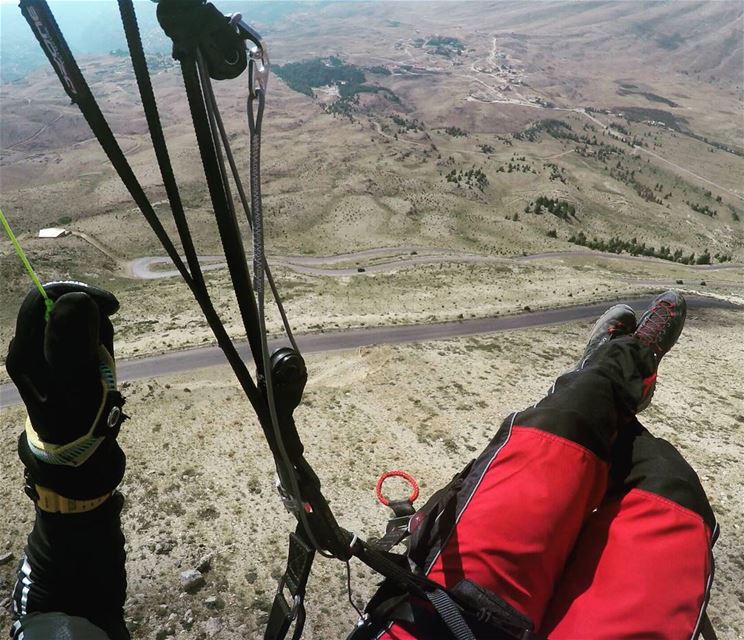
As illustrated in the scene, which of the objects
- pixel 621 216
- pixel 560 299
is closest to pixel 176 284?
pixel 560 299

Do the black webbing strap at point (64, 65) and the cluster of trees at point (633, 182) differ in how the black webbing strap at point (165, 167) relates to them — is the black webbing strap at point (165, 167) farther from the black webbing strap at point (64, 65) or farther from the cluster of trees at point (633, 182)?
the cluster of trees at point (633, 182)

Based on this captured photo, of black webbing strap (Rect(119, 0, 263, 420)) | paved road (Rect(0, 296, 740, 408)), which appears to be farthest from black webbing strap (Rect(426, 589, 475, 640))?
paved road (Rect(0, 296, 740, 408))

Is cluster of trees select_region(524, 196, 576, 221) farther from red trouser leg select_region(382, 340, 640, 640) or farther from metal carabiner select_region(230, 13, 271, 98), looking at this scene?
metal carabiner select_region(230, 13, 271, 98)

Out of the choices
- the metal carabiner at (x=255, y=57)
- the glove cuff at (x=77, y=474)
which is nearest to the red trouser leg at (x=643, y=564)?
the glove cuff at (x=77, y=474)

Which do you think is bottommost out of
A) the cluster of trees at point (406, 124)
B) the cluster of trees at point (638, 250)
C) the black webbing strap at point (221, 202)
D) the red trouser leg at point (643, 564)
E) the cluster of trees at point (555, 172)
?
the cluster of trees at point (638, 250)

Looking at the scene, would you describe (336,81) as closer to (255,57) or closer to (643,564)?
(255,57)
